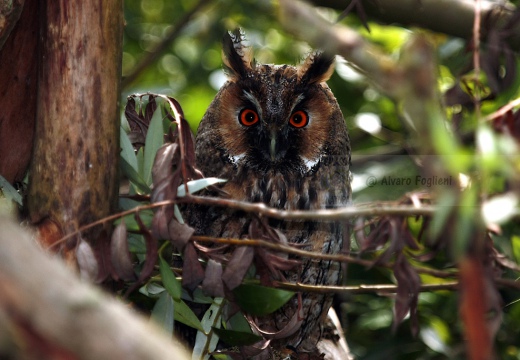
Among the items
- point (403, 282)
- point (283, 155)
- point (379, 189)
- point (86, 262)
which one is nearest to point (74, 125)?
point (86, 262)

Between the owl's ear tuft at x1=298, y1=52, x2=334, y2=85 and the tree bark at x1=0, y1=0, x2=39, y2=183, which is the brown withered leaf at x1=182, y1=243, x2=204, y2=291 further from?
the owl's ear tuft at x1=298, y1=52, x2=334, y2=85

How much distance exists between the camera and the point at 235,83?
6.56ft

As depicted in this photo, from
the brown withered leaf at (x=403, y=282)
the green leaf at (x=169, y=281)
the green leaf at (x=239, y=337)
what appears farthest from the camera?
→ the green leaf at (x=239, y=337)

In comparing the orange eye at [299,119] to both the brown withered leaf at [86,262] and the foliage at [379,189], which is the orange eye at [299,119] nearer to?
the foliage at [379,189]

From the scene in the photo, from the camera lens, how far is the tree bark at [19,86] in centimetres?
146

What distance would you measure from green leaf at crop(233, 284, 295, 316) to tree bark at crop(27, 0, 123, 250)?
0.31m

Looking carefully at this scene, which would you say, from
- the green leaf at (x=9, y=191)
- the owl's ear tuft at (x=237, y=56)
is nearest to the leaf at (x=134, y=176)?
the green leaf at (x=9, y=191)

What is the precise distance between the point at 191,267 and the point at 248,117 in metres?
0.81

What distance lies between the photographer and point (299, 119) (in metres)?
1.99

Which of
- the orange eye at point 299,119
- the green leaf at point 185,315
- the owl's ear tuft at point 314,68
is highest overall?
the owl's ear tuft at point 314,68

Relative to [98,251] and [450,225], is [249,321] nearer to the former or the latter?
[98,251]

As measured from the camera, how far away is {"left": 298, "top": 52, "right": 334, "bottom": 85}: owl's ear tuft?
6.41ft

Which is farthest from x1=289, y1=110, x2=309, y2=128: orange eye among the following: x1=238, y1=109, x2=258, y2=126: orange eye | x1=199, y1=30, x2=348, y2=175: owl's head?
x1=238, y1=109, x2=258, y2=126: orange eye

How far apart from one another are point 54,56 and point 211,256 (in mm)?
480
